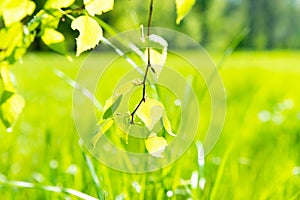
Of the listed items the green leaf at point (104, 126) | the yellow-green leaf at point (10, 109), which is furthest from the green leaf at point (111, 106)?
the yellow-green leaf at point (10, 109)

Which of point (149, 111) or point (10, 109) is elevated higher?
point (149, 111)

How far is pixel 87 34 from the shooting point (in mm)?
730

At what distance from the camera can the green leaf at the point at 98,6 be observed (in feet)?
2.43

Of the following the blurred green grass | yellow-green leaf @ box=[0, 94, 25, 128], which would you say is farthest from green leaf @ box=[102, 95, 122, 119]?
the blurred green grass

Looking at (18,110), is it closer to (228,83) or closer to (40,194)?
(40,194)

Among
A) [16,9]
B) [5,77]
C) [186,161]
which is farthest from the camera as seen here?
[186,161]

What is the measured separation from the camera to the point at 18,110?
808 millimetres

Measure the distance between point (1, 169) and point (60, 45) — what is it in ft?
4.11

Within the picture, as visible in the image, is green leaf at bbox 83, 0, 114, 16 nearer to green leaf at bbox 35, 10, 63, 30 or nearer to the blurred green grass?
green leaf at bbox 35, 10, 63, 30

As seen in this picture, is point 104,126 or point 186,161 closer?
point 104,126

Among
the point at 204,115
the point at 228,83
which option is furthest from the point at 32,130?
the point at 228,83

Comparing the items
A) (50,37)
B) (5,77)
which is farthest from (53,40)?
(5,77)

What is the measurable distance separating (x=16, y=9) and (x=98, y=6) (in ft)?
Result: 0.42

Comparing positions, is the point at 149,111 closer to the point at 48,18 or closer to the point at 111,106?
the point at 111,106
